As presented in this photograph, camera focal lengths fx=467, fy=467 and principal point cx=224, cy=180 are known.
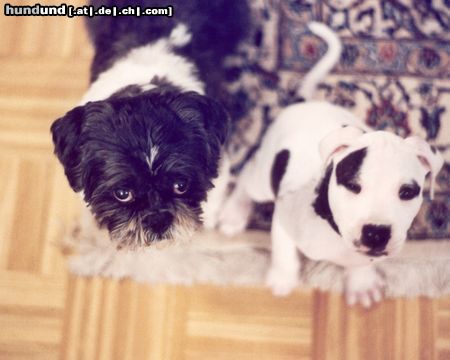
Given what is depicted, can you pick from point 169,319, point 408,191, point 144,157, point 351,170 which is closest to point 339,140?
point 351,170

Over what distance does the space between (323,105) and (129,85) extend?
598 millimetres

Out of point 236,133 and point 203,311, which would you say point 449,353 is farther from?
point 236,133

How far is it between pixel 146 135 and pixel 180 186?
18cm

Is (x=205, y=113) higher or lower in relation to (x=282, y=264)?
higher

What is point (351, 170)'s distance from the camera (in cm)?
105

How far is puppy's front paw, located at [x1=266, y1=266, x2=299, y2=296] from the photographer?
1.65 m

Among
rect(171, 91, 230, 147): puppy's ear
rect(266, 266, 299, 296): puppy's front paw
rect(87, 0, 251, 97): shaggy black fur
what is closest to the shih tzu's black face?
rect(171, 91, 230, 147): puppy's ear

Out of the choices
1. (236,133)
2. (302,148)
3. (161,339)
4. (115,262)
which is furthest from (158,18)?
(161,339)

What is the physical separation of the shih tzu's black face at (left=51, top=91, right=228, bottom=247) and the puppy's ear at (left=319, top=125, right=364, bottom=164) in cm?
32

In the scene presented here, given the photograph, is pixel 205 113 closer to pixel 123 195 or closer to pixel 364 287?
pixel 123 195

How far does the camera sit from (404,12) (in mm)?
1944

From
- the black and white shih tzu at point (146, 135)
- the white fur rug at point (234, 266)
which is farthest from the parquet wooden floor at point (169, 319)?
the black and white shih tzu at point (146, 135)

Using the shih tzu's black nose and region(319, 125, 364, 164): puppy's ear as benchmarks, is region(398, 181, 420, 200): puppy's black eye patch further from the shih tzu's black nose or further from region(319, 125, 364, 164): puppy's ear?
the shih tzu's black nose

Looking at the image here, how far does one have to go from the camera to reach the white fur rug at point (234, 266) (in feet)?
5.58
